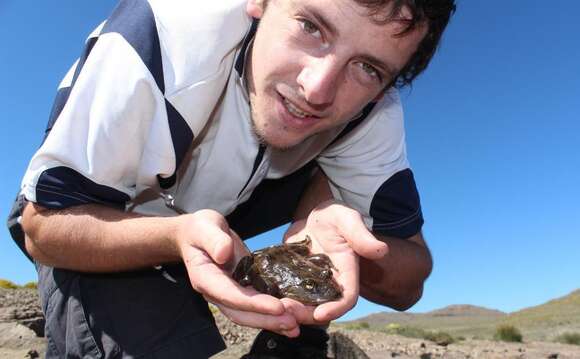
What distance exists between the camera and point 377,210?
15.2ft

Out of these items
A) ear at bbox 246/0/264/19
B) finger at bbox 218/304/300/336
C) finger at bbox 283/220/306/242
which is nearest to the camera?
finger at bbox 218/304/300/336

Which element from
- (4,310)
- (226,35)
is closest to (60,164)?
(226,35)

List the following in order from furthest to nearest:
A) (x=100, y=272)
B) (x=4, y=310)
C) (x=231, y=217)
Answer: (x=4, y=310), (x=231, y=217), (x=100, y=272)

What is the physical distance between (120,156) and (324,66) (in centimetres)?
132

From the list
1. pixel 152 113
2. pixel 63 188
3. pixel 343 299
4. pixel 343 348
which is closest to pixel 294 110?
pixel 152 113

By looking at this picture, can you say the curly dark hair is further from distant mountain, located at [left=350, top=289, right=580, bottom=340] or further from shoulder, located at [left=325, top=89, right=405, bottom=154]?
distant mountain, located at [left=350, top=289, right=580, bottom=340]

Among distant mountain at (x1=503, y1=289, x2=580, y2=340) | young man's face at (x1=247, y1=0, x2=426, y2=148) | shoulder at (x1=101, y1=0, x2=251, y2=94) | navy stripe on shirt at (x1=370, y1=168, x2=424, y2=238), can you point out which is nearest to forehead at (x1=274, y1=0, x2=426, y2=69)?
young man's face at (x1=247, y1=0, x2=426, y2=148)

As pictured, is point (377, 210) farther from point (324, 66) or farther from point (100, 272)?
point (100, 272)

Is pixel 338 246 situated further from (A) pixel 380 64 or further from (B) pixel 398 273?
(A) pixel 380 64

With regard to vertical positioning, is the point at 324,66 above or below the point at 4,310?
above

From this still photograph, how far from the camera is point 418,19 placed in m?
3.81

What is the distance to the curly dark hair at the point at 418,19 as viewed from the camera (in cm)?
354

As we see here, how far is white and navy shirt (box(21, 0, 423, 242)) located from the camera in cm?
336

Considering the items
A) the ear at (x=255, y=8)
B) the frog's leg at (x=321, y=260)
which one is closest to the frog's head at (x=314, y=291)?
the frog's leg at (x=321, y=260)
